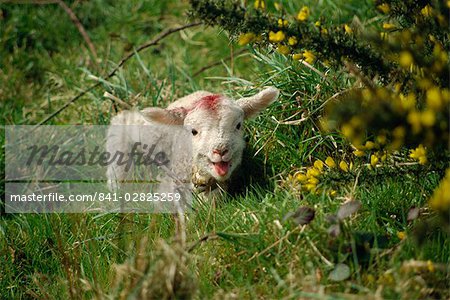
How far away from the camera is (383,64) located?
3.07 metres

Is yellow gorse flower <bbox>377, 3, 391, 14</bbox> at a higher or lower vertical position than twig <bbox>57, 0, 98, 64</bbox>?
higher

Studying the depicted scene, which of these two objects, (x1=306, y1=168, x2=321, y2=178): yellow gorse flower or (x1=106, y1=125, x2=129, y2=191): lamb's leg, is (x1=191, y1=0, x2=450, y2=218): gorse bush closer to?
(x1=306, y1=168, x2=321, y2=178): yellow gorse flower

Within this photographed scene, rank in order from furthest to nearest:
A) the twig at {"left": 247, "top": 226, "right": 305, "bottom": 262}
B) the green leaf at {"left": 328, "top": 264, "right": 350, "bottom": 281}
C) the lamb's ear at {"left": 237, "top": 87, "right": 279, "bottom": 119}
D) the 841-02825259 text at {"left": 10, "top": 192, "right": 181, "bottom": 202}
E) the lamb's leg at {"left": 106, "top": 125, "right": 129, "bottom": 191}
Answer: the lamb's leg at {"left": 106, "top": 125, "right": 129, "bottom": 191}
the 841-02825259 text at {"left": 10, "top": 192, "right": 181, "bottom": 202}
the lamb's ear at {"left": 237, "top": 87, "right": 279, "bottom": 119}
the twig at {"left": 247, "top": 226, "right": 305, "bottom": 262}
the green leaf at {"left": 328, "top": 264, "right": 350, "bottom": 281}

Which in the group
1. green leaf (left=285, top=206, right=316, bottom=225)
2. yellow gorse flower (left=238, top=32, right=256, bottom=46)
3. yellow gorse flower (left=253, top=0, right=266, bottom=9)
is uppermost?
yellow gorse flower (left=253, top=0, right=266, bottom=9)

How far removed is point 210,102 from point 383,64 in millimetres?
1229

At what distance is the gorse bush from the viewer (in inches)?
92.4

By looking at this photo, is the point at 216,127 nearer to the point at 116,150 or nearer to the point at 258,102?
the point at 258,102

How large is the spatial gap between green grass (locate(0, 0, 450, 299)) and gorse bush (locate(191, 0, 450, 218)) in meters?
0.30

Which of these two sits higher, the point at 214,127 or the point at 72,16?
the point at 214,127

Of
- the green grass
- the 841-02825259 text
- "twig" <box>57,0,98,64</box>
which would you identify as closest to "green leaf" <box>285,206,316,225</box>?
the green grass

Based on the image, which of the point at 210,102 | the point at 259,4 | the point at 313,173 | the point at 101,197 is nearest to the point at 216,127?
the point at 210,102

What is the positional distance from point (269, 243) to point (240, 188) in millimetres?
1121

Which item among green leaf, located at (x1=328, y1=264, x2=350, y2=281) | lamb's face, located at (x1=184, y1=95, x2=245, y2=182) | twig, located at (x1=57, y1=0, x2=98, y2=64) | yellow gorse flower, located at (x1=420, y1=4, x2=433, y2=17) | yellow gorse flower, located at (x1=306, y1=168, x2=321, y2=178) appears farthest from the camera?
twig, located at (x1=57, y1=0, x2=98, y2=64)

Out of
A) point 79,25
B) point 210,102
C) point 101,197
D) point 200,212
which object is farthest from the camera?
point 79,25
